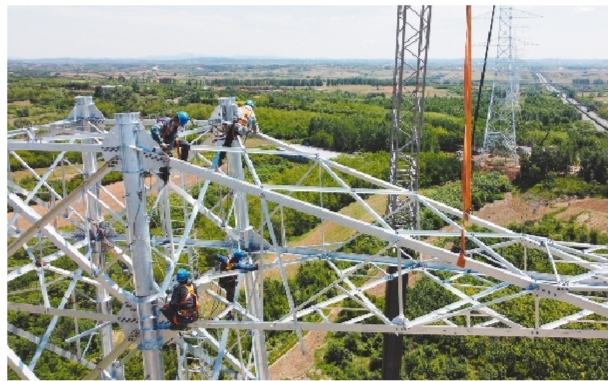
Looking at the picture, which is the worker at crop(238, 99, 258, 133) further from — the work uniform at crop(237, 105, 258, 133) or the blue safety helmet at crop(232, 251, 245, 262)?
the blue safety helmet at crop(232, 251, 245, 262)

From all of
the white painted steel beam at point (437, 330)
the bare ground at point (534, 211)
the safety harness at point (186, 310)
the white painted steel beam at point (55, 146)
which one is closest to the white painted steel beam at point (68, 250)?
the safety harness at point (186, 310)

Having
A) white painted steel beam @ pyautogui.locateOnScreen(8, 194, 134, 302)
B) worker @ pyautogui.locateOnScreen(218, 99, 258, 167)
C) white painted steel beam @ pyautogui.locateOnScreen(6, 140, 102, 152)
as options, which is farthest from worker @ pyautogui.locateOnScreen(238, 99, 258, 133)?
white painted steel beam @ pyautogui.locateOnScreen(8, 194, 134, 302)

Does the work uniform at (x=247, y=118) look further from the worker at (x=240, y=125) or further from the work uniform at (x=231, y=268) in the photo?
the work uniform at (x=231, y=268)

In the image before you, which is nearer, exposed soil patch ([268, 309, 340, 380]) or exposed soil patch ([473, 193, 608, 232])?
exposed soil patch ([268, 309, 340, 380])

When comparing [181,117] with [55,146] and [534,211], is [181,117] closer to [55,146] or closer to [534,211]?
[55,146]

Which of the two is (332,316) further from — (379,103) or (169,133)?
(379,103)

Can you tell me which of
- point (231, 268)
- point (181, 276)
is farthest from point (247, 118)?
point (181, 276)

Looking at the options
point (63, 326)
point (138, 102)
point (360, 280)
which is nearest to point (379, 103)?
point (138, 102)

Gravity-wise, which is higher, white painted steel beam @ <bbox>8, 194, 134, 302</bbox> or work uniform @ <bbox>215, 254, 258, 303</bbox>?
white painted steel beam @ <bbox>8, 194, 134, 302</bbox>
